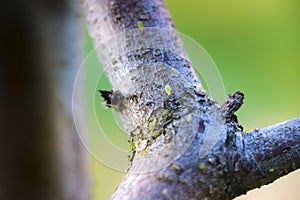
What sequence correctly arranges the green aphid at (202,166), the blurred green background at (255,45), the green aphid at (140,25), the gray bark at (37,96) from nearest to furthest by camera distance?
the gray bark at (37,96)
the green aphid at (202,166)
the green aphid at (140,25)
the blurred green background at (255,45)

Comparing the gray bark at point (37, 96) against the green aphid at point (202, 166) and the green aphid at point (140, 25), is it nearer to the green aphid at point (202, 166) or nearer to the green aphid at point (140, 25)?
the green aphid at point (202, 166)

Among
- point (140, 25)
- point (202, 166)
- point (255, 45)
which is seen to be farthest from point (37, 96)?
point (255, 45)

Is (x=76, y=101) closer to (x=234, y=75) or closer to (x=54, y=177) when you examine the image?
(x=54, y=177)

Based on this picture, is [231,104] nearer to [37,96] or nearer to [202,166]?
[202,166]

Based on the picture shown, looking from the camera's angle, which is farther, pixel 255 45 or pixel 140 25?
pixel 255 45

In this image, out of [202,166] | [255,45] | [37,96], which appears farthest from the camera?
[255,45]

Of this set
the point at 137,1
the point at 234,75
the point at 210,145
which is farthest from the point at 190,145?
the point at 234,75

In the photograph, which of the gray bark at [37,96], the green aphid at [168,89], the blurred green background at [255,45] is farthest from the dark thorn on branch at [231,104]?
the blurred green background at [255,45]
